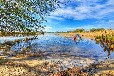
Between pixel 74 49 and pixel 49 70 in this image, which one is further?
pixel 74 49

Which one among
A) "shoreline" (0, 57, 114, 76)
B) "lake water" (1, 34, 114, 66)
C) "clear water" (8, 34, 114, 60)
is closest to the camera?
"shoreline" (0, 57, 114, 76)

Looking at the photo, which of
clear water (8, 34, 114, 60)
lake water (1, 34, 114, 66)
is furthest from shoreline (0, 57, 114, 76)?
clear water (8, 34, 114, 60)

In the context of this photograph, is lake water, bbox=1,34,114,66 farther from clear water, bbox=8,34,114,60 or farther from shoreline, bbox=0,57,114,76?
shoreline, bbox=0,57,114,76

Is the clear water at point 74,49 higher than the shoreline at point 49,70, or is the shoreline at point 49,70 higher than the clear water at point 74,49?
the shoreline at point 49,70

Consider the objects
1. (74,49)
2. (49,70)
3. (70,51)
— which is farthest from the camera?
(74,49)

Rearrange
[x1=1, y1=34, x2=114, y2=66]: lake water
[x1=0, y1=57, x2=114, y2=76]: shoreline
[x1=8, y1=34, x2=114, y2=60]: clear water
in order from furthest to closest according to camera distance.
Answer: [x1=8, y1=34, x2=114, y2=60]: clear water
[x1=1, y1=34, x2=114, y2=66]: lake water
[x1=0, y1=57, x2=114, y2=76]: shoreline

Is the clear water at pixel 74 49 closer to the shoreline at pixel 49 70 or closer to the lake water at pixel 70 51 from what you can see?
the lake water at pixel 70 51

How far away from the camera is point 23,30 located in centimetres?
1714

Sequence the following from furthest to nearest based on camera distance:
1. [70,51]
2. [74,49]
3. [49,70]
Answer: [74,49]
[70,51]
[49,70]

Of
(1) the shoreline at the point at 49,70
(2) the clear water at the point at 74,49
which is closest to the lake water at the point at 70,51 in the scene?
(2) the clear water at the point at 74,49

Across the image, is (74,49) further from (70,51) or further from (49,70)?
(49,70)

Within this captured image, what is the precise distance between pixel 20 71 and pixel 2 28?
132 inches

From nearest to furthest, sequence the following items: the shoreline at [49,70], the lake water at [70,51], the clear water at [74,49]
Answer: the shoreline at [49,70]
the lake water at [70,51]
the clear water at [74,49]

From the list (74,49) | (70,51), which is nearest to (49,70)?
(70,51)
